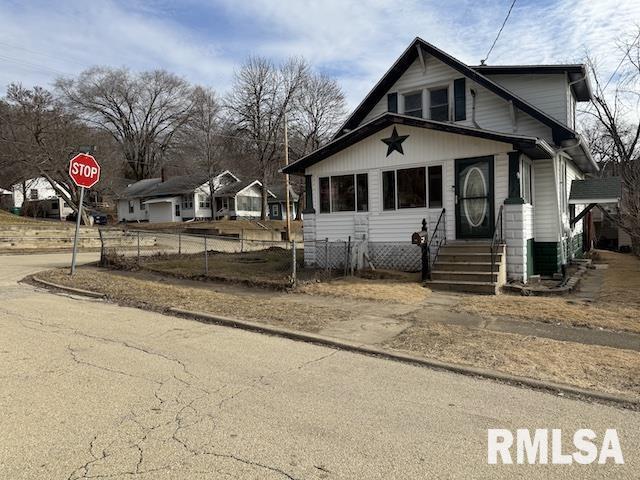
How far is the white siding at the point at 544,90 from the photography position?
1489cm

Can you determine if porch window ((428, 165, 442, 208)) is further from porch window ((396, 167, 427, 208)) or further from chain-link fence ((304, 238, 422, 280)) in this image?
chain-link fence ((304, 238, 422, 280))

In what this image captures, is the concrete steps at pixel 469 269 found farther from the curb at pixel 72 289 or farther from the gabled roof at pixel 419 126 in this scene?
the curb at pixel 72 289

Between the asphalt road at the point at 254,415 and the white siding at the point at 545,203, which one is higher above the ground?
the white siding at the point at 545,203

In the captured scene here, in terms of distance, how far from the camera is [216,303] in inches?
366

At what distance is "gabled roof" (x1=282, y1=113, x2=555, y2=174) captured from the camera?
38.1 feet

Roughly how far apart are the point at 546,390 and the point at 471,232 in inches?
325

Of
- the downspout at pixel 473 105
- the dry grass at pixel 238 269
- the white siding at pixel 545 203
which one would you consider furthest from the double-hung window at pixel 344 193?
the white siding at pixel 545 203

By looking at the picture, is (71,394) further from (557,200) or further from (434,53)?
(434,53)

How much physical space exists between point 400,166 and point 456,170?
163cm

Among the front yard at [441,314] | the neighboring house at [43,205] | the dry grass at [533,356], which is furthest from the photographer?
the neighboring house at [43,205]

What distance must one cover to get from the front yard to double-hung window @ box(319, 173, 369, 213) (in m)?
2.98

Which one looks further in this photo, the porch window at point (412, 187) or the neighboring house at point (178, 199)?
the neighboring house at point (178, 199)

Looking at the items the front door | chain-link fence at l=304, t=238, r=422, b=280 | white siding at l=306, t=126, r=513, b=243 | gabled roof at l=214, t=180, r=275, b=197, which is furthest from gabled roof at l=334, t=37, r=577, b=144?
gabled roof at l=214, t=180, r=275, b=197

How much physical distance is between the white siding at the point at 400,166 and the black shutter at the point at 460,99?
262 cm
